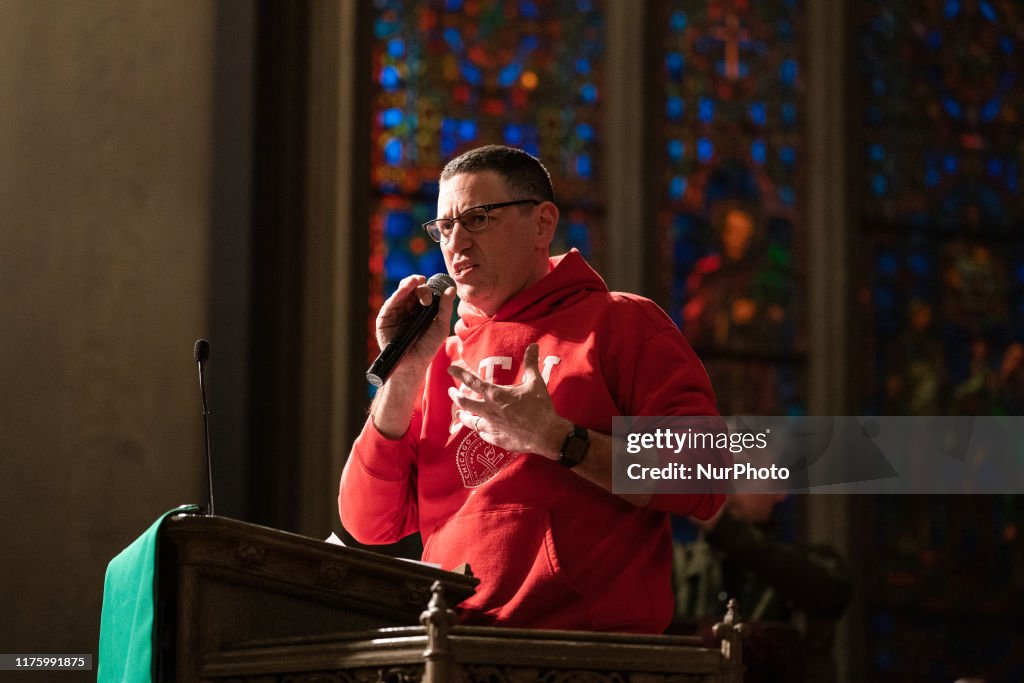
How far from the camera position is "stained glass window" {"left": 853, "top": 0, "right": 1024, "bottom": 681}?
6.74 m

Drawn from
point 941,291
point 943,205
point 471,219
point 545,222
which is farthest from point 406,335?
point 943,205

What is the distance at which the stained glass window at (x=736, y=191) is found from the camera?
6.84 metres

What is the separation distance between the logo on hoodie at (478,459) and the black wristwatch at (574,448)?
0.47 feet

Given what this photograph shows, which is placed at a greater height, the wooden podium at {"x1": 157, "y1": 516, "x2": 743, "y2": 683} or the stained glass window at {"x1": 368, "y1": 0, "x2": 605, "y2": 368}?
the stained glass window at {"x1": 368, "y1": 0, "x2": 605, "y2": 368}

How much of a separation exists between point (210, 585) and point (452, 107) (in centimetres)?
429

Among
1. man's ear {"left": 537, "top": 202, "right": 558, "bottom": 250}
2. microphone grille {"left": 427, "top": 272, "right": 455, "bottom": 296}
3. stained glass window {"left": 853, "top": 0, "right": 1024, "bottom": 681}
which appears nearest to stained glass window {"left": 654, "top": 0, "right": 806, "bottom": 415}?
stained glass window {"left": 853, "top": 0, "right": 1024, "bottom": 681}

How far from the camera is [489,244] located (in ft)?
10.0

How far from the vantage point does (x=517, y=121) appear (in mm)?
6754

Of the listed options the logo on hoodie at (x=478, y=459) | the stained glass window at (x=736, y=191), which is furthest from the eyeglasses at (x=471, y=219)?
the stained glass window at (x=736, y=191)

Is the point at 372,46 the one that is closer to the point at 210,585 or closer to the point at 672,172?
the point at 672,172

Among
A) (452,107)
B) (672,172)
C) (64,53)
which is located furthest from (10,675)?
(672,172)

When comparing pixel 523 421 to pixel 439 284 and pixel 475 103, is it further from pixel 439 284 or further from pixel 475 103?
pixel 475 103

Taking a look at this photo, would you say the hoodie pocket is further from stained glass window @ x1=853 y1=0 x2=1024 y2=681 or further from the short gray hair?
stained glass window @ x1=853 y1=0 x2=1024 y2=681

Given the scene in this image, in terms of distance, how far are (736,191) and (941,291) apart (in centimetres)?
95
